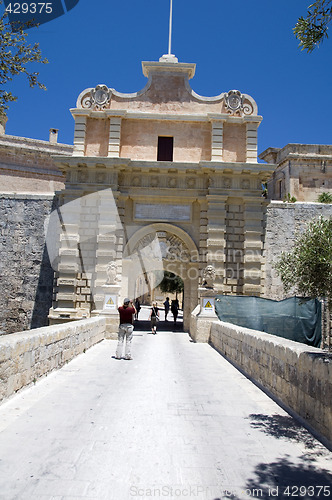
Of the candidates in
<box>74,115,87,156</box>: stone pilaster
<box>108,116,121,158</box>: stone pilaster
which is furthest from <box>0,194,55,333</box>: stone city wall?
<box>108,116,121,158</box>: stone pilaster

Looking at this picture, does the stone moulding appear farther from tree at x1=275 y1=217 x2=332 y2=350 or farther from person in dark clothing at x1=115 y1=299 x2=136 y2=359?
tree at x1=275 y1=217 x2=332 y2=350

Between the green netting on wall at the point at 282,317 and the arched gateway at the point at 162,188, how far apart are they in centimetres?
351

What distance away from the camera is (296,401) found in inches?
190

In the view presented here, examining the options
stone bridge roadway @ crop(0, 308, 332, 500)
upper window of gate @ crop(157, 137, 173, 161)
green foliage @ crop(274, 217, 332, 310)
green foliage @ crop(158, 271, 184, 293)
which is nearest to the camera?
stone bridge roadway @ crop(0, 308, 332, 500)

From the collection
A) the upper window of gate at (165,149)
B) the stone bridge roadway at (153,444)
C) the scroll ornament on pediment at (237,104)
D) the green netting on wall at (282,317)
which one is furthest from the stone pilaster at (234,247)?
the stone bridge roadway at (153,444)

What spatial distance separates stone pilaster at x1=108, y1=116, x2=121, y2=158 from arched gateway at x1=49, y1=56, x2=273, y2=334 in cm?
4

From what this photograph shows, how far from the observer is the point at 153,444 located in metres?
3.79

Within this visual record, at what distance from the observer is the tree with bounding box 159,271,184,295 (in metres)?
38.0

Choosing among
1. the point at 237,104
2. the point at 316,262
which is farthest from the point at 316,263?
the point at 237,104

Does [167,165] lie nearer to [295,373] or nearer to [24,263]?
[24,263]

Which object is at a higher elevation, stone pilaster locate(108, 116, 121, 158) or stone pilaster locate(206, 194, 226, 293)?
stone pilaster locate(108, 116, 121, 158)

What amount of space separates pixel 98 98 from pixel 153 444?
15.9 meters

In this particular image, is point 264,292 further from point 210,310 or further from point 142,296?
point 142,296

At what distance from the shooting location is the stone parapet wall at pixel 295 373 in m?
3.97
